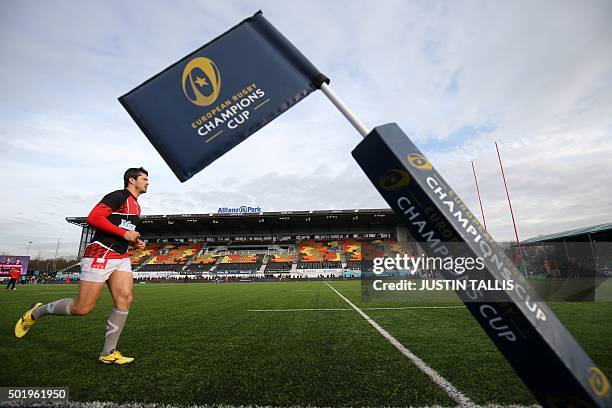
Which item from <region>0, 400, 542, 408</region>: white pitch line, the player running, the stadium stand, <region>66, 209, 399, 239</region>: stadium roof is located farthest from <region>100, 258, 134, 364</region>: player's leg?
the stadium stand

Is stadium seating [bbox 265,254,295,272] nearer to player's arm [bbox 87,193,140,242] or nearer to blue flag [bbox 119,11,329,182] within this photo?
player's arm [bbox 87,193,140,242]

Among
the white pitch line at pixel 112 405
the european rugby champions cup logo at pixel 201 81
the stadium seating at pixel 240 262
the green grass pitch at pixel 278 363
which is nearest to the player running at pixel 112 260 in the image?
the green grass pitch at pixel 278 363

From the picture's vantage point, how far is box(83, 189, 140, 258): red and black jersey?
118 inches

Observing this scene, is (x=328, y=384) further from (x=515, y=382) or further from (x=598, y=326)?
(x=598, y=326)

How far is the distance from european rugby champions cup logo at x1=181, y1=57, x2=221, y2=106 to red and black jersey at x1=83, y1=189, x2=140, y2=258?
6.24ft

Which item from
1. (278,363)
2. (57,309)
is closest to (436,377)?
(278,363)

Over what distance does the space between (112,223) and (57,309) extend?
127 centimetres

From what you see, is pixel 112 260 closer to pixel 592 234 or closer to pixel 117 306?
pixel 117 306

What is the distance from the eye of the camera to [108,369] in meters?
2.90

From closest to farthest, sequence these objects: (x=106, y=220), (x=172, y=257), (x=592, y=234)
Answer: (x=106, y=220)
(x=592, y=234)
(x=172, y=257)

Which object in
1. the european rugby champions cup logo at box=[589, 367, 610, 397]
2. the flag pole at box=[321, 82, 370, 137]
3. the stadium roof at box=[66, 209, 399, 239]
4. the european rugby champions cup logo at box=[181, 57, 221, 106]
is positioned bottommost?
the european rugby champions cup logo at box=[589, 367, 610, 397]

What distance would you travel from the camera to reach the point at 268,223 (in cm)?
4750

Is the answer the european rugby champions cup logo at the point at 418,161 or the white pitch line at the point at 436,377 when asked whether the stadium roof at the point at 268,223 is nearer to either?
the white pitch line at the point at 436,377

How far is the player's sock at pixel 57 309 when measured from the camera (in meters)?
3.20
